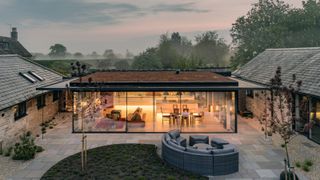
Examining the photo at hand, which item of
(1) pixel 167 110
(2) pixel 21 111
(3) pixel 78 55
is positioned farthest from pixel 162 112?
(3) pixel 78 55

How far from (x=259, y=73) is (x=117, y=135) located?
13927 mm

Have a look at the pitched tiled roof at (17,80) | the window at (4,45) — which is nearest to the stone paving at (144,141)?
the pitched tiled roof at (17,80)

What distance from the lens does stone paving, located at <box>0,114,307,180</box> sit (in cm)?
1188

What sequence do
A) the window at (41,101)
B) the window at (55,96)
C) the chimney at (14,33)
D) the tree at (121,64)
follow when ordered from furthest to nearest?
the tree at (121,64) < the chimney at (14,33) < the window at (55,96) < the window at (41,101)

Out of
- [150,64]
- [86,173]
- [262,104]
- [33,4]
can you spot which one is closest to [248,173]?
[86,173]

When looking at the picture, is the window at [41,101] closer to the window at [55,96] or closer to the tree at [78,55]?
the window at [55,96]

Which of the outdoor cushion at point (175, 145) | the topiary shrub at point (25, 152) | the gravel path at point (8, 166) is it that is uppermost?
the outdoor cushion at point (175, 145)

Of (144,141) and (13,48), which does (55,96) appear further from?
(13,48)

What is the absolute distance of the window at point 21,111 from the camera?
17.0 metres

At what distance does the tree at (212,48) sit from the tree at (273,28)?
2278 cm

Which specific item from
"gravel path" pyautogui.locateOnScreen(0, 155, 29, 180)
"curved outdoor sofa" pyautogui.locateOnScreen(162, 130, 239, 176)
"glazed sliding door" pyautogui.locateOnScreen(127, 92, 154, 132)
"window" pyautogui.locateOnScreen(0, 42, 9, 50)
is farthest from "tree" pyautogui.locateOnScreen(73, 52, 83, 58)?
"curved outdoor sofa" pyautogui.locateOnScreen(162, 130, 239, 176)

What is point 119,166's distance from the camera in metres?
12.5

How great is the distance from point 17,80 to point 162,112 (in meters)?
10.2

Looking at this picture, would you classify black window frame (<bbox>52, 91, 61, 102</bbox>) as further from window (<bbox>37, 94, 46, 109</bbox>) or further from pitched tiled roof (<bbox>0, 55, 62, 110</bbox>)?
window (<bbox>37, 94, 46, 109</bbox>)
